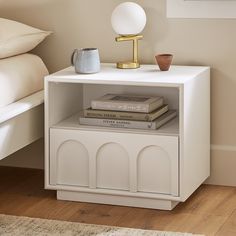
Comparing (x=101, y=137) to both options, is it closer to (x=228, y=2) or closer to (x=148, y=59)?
(x=148, y=59)

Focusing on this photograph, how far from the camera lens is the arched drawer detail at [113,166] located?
2928mm

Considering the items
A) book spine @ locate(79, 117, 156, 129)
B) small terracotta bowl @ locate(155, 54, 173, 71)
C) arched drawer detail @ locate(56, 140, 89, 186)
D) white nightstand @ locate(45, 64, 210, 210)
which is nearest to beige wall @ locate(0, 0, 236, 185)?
white nightstand @ locate(45, 64, 210, 210)

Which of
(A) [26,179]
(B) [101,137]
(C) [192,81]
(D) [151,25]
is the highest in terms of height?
(D) [151,25]

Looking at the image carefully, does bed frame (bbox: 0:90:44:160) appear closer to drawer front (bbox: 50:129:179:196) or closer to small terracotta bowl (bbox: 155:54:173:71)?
drawer front (bbox: 50:129:179:196)

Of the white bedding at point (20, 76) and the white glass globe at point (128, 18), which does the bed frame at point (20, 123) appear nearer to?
the white bedding at point (20, 76)

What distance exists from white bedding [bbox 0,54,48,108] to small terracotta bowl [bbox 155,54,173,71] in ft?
1.78

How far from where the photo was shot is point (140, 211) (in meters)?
2.91

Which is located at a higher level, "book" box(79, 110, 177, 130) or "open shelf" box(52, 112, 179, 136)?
"book" box(79, 110, 177, 130)

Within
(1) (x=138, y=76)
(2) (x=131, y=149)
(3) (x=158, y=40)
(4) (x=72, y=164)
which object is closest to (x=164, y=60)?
(1) (x=138, y=76)

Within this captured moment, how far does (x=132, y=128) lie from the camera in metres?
2.93

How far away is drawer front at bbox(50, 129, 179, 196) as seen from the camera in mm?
2861

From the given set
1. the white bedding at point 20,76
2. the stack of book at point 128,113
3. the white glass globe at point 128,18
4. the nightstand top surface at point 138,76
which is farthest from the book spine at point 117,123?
the white glass globe at point 128,18

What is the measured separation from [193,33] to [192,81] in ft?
1.18

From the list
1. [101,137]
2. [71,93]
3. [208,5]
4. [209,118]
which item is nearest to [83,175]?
[101,137]
